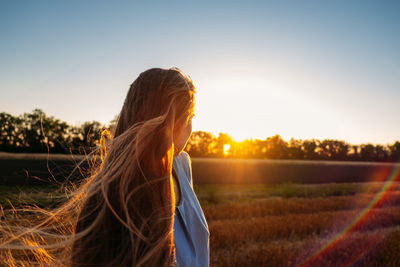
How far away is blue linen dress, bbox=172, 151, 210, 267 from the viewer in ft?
4.39

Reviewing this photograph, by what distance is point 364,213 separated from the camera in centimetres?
857

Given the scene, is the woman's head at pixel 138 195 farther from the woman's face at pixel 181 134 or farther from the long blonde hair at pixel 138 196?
the woman's face at pixel 181 134

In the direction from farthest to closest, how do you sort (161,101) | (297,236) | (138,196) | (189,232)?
(297,236)
(189,232)
(161,101)
(138,196)

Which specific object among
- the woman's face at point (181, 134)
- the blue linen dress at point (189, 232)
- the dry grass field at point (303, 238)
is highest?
the woman's face at point (181, 134)

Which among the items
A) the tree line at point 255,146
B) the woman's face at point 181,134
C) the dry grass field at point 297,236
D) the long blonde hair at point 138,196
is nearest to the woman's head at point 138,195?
the long blonde hair at point 138,196

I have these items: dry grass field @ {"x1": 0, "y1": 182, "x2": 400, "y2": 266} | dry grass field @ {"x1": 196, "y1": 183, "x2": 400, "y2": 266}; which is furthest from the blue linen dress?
dry grass field @ {"x1": 196, "y1": 183, "x2": 400, "y2": 266}

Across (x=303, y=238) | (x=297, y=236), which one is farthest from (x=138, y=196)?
(x=297, y=236)

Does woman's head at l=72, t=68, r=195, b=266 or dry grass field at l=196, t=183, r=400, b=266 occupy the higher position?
woman's head at l=72, t=68, r=195, b=266

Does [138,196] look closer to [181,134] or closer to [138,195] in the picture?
[138,195]

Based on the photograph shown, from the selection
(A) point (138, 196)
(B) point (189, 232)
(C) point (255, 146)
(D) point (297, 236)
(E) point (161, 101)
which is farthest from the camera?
(C) point (255, 146)

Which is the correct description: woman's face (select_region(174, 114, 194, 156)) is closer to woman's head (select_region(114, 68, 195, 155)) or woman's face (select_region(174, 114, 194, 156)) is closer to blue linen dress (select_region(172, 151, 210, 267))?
woman's head (select_region(114, 68, 195, 155))

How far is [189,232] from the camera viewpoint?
1391 millimetres

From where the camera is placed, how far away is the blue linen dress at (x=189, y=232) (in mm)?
1338

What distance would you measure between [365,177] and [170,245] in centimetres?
3759
